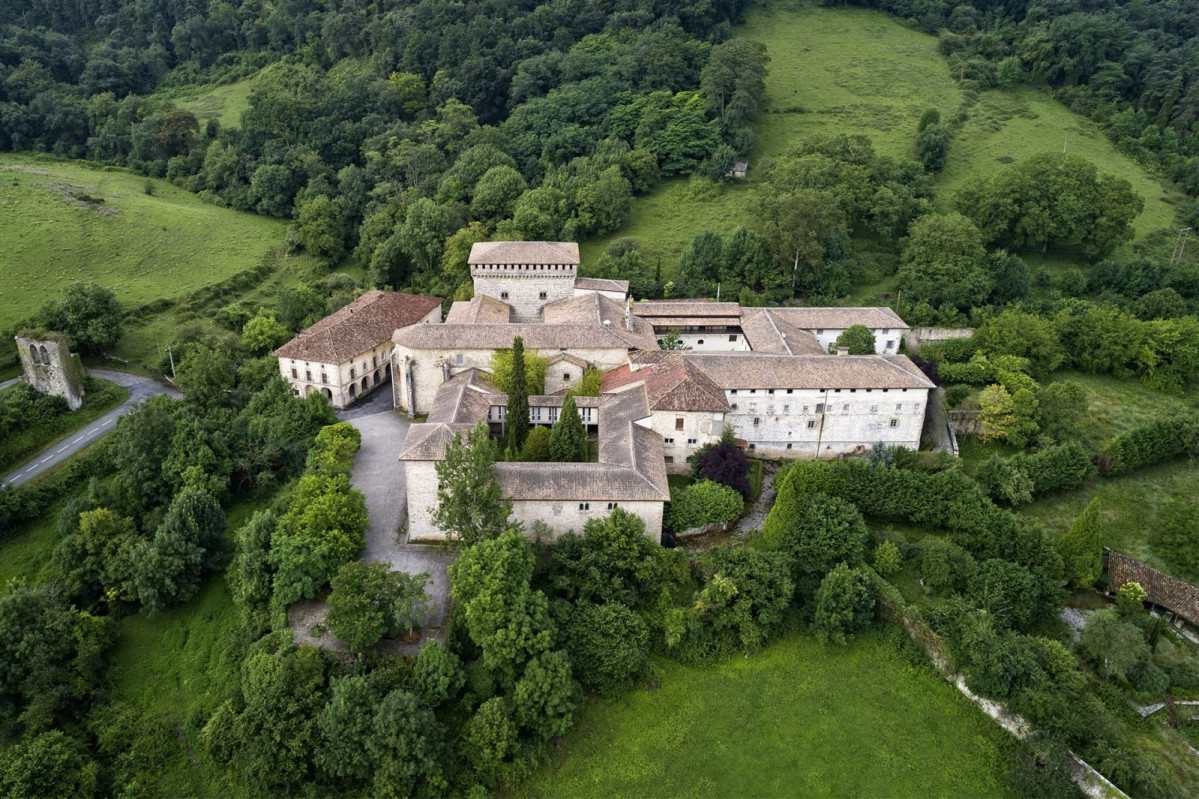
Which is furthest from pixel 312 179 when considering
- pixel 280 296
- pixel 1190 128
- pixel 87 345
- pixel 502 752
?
pixel 1190 128

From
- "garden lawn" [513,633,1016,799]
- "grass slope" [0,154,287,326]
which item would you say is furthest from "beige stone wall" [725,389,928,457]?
"grass slope" [0,154,287,326]

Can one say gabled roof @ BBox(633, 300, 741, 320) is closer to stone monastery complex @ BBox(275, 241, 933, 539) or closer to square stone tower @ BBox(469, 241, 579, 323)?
stone monastery complex @ BBox(275, 241, 933, 539)

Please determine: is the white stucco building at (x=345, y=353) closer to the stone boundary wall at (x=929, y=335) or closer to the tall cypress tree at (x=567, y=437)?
the tall cypress tree at (x=567, y=437)

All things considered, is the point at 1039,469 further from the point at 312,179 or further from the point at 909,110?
the point at 312,179

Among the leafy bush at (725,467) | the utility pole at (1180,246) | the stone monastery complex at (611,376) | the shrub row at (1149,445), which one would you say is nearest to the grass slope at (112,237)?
the stone monastery complex at (611,376)

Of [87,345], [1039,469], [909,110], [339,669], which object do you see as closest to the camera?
[339,669]

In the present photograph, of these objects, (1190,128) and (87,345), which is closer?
(87,345)
